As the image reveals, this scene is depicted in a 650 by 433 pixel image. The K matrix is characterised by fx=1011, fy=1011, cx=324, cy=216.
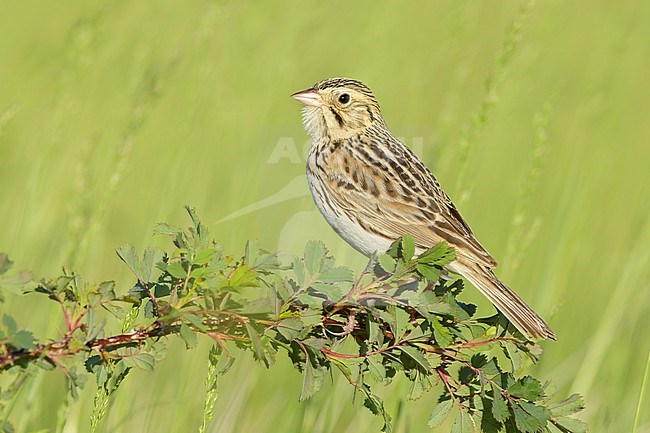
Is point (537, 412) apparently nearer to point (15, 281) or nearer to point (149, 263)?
point (149, 263)

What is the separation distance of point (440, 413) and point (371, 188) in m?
2.02

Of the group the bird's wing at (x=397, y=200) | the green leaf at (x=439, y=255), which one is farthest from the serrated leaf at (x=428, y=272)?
the bird's wing at (x=397, y=200)

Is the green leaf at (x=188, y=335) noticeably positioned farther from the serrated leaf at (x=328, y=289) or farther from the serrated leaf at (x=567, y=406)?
the serrated leaf at (x=567, y=406)

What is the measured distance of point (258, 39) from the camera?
5.81 meters

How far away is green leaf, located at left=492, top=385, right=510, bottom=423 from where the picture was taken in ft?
8.20

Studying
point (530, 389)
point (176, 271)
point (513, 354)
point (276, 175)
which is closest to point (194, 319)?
point (176, 271)

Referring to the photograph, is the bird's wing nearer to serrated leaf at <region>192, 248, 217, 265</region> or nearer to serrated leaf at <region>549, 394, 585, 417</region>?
serrated leaf at <region>549, 394, 585, 417</region>

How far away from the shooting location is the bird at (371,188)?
417cm

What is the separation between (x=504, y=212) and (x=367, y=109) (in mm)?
2096

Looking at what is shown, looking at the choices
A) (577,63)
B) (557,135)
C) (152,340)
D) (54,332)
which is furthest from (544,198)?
(152,340)

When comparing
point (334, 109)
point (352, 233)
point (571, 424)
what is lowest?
point (571, 424)

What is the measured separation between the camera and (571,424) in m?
2.62

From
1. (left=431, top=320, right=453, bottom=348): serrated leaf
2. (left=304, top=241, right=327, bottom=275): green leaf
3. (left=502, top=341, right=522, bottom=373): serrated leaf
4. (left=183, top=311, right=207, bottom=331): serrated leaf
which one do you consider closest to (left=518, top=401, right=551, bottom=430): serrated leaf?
(left=502, top=341, right=522, bottom=373): serrated leaf

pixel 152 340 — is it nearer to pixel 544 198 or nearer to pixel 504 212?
pixel 504 212
